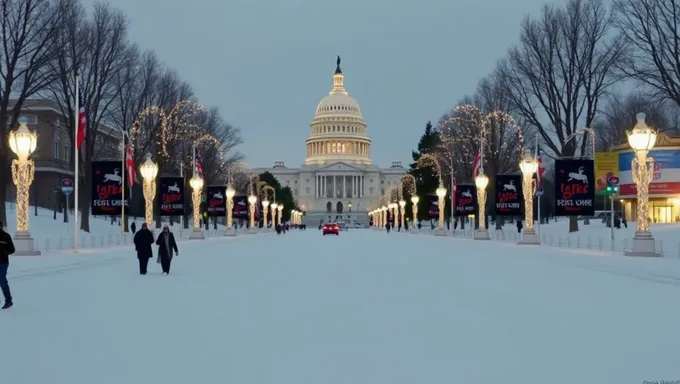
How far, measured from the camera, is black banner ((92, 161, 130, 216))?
44.6 m

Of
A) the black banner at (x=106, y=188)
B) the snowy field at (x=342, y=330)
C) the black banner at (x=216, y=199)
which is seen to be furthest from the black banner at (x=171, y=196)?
the snowy field at (x=342, y=330)

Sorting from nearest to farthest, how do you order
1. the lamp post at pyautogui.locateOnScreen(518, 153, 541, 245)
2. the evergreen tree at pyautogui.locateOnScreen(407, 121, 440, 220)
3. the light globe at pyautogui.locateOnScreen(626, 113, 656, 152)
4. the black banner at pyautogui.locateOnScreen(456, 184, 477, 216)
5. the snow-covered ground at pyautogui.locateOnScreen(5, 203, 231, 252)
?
the light globe at pyautogui.locateOnScreen(626, 113, 656, 152) → the lamp post at pyautogui.locateOnScreen(518, 153, 541, 245) → the snow-covered ground at pyautogui.locateOnScreen(5, 203, 231, 252) → the black banner at pyautogui.locateOnScreen(456, 184, 477, 216) → the evergreen tree at pyautogui.locateOnScreen(407, 121, 440, 220)

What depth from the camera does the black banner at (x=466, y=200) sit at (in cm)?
6850

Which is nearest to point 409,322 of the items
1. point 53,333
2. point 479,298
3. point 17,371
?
point 479,298

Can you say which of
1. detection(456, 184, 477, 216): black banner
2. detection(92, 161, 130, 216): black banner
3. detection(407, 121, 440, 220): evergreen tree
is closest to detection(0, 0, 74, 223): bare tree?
detection(92, 161, 130, 216): black banner

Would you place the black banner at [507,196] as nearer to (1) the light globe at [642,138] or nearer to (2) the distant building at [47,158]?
(1) the light globe at [642,138]

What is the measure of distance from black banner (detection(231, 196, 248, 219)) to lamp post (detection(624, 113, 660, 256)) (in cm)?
5377

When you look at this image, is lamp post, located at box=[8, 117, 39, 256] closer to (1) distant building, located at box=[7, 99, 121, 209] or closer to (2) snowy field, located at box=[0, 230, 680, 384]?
(2) snowy field, located at box=[0, 230, 680, 384]

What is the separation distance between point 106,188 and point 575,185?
24.8 meters

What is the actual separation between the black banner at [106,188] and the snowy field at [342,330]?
22.0 m

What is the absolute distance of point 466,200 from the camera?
68.6 meters

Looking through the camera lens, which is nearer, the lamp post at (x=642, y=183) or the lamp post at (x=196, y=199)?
the lamp post at (x=642, y=183)

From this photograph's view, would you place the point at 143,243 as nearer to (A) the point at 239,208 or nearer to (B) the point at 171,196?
(B) the point at 171,196

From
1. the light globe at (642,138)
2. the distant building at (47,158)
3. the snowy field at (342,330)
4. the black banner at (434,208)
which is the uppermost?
the distant building at (47,158)
